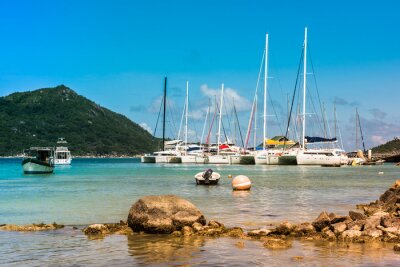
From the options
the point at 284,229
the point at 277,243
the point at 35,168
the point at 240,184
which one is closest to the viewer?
the point at 277,243

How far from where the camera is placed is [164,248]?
17422 mm

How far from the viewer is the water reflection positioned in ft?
51.6

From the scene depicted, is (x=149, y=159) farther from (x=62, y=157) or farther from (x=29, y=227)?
(x=29, y=227)

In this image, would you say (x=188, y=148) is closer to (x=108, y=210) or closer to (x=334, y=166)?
(x=334, y=166)

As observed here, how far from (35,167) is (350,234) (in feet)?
225

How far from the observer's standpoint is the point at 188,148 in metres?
149

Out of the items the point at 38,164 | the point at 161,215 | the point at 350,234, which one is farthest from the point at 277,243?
the point at 38,164

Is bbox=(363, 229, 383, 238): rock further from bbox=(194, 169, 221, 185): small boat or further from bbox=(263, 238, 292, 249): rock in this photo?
bbox=(194, 169, 221, 185): small boat

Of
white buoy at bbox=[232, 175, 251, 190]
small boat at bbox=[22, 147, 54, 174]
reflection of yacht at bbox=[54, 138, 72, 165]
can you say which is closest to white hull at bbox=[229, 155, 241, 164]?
reflection of yacht at bbox=[54, 138, 72, 165]

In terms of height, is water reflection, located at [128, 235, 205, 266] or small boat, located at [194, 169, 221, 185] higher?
small boat, located at [194, 169, 221, 185]

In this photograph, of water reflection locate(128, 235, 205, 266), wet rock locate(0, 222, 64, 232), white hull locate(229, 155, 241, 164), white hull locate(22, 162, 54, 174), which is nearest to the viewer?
water reflection locate(128, 235, 205, 266)

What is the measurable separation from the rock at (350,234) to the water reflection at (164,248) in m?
4.80

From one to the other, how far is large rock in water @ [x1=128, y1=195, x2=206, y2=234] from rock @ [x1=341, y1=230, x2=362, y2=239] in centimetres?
543

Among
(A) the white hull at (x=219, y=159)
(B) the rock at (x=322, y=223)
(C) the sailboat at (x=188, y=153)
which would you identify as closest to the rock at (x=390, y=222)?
(B) the rock at (x=322, y=223)
